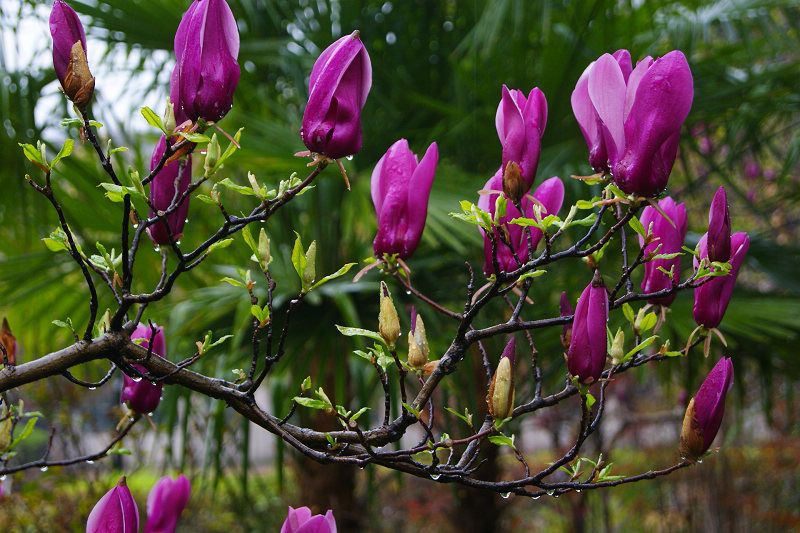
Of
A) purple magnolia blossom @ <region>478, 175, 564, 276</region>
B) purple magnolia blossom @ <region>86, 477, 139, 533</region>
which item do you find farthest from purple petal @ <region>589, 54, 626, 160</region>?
purple magnolia blossom @ <region>86, 477, 139, 533</region>

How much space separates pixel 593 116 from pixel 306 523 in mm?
332

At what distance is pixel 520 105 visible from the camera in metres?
0.56

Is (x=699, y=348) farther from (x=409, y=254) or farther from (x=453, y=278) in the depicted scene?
(x=409, y=254)

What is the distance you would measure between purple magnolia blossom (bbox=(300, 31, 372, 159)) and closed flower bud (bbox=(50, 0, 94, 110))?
0.13 metres

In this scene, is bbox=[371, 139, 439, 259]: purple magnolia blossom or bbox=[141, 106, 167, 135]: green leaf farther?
bbox=[371, 139, 439, 259]: purple magnolia blossom

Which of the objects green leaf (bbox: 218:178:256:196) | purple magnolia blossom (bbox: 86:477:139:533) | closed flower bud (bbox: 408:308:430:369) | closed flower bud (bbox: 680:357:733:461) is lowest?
purple magnolia blossom (bbox: 86:477:139:533)

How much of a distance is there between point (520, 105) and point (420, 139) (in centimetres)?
148

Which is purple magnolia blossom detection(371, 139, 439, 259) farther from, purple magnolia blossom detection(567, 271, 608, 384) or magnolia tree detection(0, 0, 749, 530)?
purple magnolia blossom detection(567, 271, 608, 384)

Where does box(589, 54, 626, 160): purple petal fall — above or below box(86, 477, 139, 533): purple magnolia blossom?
above

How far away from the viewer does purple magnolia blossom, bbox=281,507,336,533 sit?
0.53 metres

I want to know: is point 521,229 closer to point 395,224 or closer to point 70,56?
point 395,224

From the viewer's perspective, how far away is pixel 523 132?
1.76 ft

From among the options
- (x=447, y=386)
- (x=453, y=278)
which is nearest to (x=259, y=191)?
(x=447, y=386)

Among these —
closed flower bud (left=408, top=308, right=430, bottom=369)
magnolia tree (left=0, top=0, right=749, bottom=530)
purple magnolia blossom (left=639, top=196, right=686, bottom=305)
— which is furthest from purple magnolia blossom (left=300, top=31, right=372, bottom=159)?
purple magnolia blossom (left=639, top=196, right=686, bottom=305)
